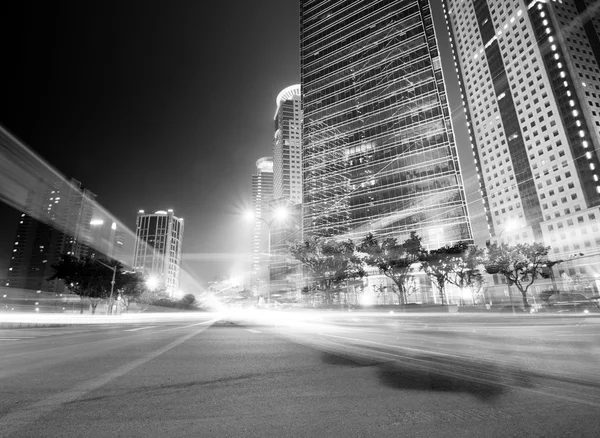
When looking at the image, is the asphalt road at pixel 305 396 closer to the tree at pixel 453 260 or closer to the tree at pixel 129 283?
the tree at pixel 453 260

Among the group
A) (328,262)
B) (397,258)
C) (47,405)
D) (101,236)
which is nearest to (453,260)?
(397,258)

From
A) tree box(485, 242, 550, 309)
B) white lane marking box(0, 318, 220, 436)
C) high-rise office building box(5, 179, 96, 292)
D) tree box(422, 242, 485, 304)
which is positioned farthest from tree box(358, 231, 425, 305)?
high-rise office building box(5, 179, 96, 292)

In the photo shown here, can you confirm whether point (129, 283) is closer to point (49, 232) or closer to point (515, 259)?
point (515, 259)

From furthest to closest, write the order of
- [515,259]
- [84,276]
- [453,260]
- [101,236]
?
[101,236] → [84,276] → [515,259] → [453,260]

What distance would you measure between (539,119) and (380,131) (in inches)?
2513

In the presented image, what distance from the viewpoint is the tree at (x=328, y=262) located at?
42500 mm

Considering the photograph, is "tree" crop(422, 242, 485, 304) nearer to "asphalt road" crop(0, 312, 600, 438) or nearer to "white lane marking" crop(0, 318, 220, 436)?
"asphalt road" crop(0, 312, 600, 438)

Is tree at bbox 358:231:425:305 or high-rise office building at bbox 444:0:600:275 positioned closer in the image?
tree at bbox 358:231:425:305

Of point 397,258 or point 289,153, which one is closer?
point 397,258

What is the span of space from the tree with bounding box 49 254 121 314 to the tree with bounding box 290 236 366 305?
27236 millimetres

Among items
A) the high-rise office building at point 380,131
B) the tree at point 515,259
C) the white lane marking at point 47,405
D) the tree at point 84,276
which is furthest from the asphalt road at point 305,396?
the high-rise office building at point 380,131

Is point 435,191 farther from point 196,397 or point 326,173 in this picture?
point 196,397

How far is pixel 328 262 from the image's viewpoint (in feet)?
140

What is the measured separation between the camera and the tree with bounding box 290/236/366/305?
4250 centimetres
